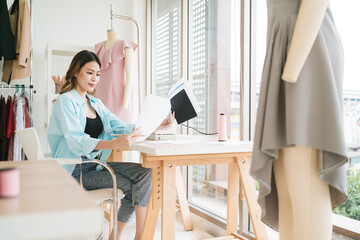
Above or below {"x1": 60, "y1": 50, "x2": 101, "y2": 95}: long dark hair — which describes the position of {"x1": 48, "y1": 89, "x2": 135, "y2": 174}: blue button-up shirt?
below

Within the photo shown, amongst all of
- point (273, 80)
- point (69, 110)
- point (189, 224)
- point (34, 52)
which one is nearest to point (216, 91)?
point (189, 224)

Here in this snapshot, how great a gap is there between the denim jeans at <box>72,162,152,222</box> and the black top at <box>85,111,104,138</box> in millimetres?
203

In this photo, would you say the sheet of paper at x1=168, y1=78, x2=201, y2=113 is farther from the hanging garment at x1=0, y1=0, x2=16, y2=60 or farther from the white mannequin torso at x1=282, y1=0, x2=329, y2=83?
the hanging garment at x1=0, y1=0, x2=16, y2=60

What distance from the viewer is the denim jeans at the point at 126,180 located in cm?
191

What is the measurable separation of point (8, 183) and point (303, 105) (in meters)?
0.76

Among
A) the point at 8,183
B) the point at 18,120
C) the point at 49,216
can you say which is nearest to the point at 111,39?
the point at 18,120

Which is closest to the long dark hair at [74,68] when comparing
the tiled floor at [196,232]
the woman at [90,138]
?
the woman at [90,138]

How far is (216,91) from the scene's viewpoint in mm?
2730

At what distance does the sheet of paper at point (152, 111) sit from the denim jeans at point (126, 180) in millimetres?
333

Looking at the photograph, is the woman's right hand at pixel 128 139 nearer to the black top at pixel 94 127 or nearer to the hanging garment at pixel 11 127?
the black top at pixel 94 127

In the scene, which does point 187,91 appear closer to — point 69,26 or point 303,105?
point 303,105

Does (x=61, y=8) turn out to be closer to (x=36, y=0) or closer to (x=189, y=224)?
(x=36, y=0)

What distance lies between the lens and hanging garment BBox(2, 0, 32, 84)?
123 inches

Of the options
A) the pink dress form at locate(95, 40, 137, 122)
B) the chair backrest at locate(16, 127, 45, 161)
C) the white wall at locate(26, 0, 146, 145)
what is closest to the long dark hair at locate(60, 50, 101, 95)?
the chair backrest at locate(16, 127, 45, 161)
